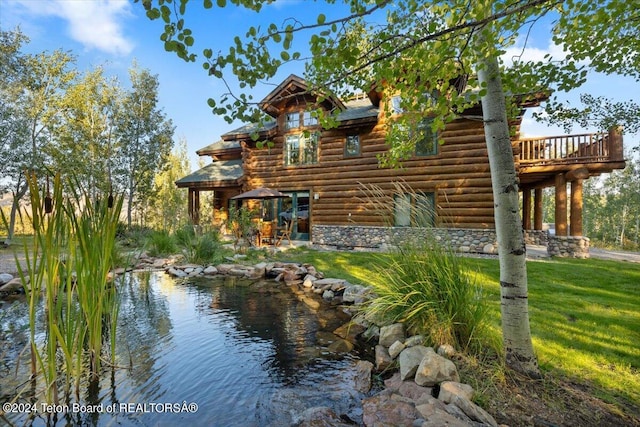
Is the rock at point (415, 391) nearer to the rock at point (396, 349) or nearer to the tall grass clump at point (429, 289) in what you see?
the rock at point (396, 349)

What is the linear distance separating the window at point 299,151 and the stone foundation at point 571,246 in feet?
27.9

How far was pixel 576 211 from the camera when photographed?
8812 mm

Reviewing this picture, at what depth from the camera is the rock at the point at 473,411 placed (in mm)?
1810

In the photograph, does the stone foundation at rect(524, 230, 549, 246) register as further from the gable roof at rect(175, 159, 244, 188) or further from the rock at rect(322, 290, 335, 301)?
the gable roof at rect(175, 159, 244, 188)

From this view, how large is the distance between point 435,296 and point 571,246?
341 inches

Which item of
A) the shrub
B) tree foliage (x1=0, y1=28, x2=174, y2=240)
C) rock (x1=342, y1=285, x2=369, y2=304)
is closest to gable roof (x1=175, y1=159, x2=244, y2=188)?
tree foliage (x1=0, y1=28, x2=174, y2=240)

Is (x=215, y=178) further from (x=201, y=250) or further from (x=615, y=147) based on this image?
(x=615, y=147)

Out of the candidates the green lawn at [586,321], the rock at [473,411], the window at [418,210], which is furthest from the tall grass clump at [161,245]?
the rock at [473,411]

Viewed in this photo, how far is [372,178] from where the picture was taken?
37.1 ft

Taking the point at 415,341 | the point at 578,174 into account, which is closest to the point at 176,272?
the point at 415,341

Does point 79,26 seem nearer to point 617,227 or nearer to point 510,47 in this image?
point 510,47

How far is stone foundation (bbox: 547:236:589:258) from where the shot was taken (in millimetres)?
8688

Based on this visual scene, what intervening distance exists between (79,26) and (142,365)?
751 centimetres

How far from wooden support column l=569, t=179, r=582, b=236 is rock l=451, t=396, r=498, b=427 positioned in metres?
9.27
